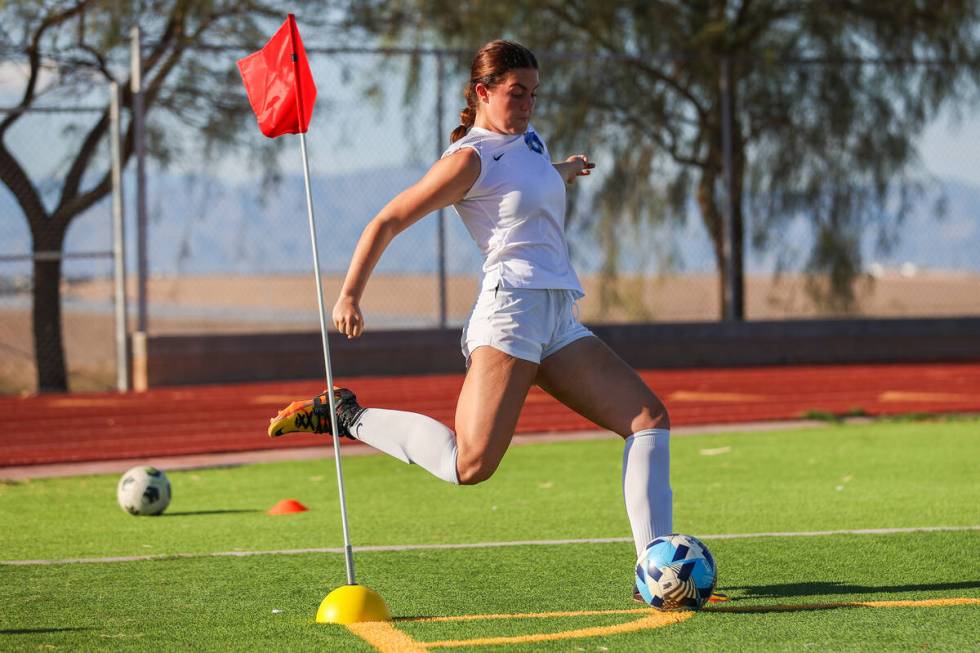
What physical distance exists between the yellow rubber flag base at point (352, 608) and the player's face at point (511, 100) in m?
1.73

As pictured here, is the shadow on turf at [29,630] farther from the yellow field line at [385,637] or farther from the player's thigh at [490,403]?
the player's thigh at [490,403]

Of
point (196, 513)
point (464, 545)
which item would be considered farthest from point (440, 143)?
point (464, 545)

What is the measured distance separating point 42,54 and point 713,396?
844 centimetres

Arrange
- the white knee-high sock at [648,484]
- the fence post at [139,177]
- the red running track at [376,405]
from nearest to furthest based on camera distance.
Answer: the white knee-high sock at [648,484] < the red running track at [376,405] < the fence post at [139,177]

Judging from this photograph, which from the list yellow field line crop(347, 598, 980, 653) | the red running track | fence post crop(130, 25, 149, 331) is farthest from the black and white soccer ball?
fence post crop(130, 25, 149, 331)

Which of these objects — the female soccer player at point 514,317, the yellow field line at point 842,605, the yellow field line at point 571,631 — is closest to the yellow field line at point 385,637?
the yellow field line at point 571,631

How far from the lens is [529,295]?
5.07 meters

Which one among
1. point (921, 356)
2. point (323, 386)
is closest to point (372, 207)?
point (323, 386)

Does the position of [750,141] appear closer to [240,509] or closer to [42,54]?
[42,54]

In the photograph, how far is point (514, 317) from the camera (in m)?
5.04

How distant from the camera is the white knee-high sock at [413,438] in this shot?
5.20 meters

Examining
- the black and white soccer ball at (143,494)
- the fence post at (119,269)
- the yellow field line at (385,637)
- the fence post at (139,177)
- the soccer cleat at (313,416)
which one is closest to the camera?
the yellow field line at (385,637)

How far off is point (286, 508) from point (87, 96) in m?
9.15

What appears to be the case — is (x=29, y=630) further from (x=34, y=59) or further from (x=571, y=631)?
(x=34, y=59)
